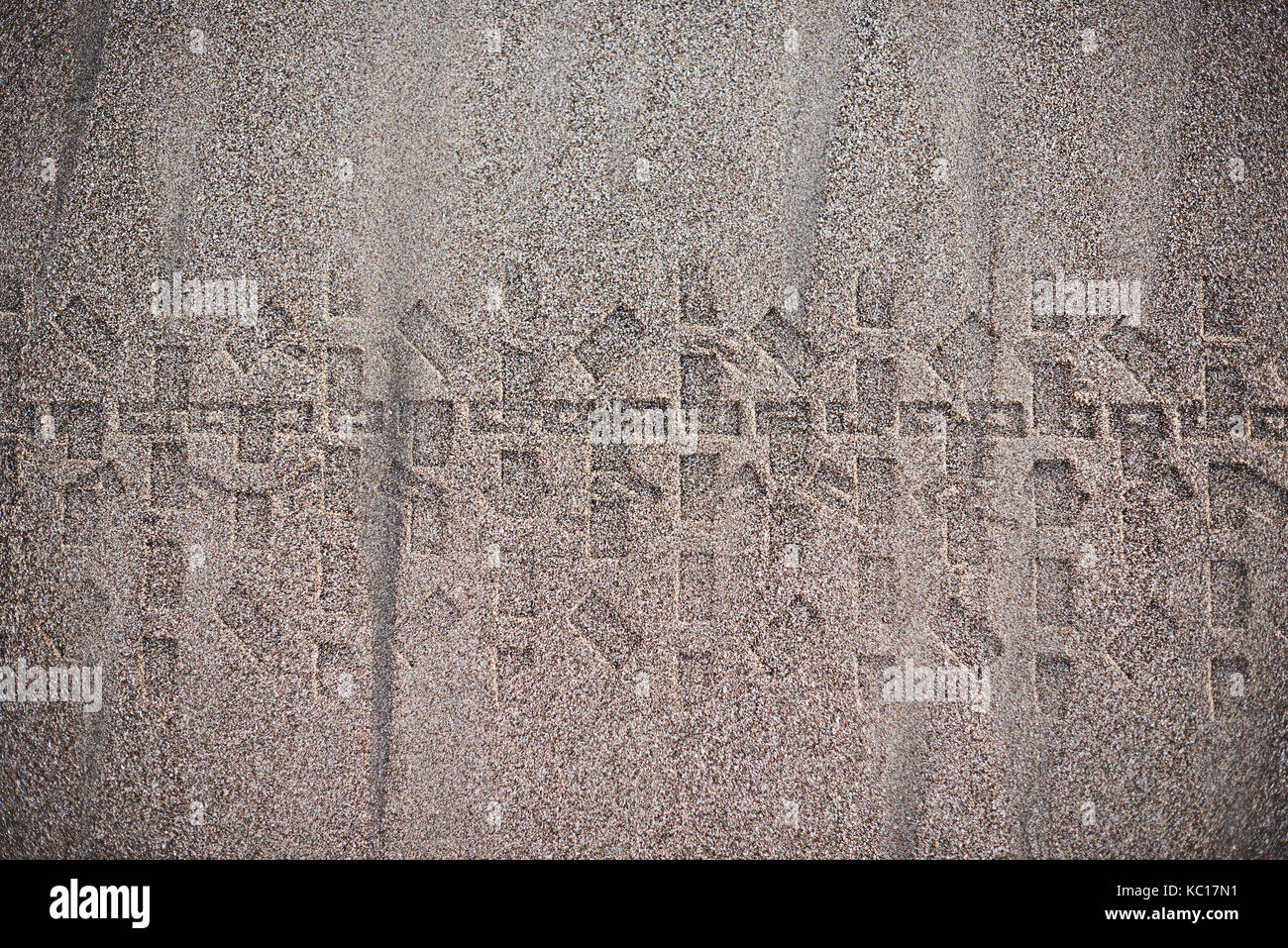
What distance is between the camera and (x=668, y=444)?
799 millimetres

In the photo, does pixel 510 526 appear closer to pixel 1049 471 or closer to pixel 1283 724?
pixel 1049 471

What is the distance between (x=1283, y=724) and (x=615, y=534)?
0.65 metres

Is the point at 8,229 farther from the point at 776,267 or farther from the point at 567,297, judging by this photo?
the point at 776,267

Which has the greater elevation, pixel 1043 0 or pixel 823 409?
pixel 1043 0

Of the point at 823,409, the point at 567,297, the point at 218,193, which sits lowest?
the point at 823,409

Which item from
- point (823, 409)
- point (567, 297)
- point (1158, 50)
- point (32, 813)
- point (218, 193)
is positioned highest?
point (1158, 50)

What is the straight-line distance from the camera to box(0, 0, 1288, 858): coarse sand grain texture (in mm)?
793

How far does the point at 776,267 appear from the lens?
2.66ft

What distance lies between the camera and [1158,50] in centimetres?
83

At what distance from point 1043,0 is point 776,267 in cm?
37

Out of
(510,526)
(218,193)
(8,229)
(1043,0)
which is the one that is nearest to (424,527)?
(510,526)

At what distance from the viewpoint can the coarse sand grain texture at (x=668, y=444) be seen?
793mm

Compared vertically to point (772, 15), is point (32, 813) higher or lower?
lower

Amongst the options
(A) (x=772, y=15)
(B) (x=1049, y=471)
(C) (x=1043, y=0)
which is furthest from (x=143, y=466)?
(C) (x=1043, y=0)
